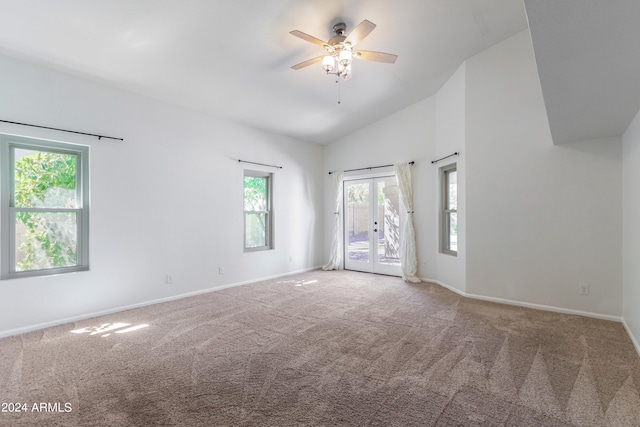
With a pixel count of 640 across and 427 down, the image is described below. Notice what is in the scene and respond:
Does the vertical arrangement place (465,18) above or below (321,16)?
above

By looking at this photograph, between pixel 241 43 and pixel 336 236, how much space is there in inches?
169

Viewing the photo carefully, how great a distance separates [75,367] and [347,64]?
3.66 meters

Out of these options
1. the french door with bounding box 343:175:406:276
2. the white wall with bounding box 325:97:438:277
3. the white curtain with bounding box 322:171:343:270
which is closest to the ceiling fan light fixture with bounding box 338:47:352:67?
the white wall with bounding box 325:97:438:277

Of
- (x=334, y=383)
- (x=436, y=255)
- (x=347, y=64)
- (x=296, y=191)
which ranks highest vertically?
(x=347, y=64)

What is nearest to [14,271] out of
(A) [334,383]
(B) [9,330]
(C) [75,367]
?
(B) [9,330]

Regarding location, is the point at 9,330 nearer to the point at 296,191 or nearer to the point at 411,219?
the point at 296,191

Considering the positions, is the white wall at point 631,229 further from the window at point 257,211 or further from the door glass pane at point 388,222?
the window at point 257,211

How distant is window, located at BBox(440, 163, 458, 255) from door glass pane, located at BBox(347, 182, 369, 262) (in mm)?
1594

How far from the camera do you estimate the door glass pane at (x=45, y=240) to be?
10.8 feet

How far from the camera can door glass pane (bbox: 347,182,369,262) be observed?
638 centimetres

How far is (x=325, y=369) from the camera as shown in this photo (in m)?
2.41

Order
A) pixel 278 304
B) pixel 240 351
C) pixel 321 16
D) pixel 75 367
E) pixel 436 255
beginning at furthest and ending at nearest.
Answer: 1. pixel 436 255
2. pixel 278 304
3. pixel 321 16
4. pixel 240 351
5. pixel 75 367

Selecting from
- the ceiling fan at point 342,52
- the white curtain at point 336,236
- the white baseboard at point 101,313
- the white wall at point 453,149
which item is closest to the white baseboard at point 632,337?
the white wall at point 453,149

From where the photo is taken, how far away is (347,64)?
3.16 meters
